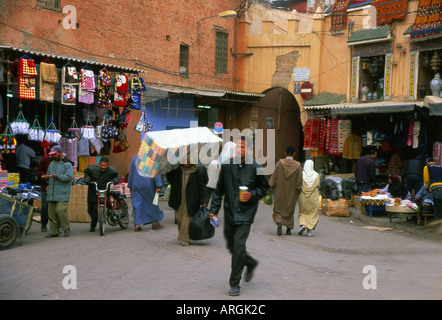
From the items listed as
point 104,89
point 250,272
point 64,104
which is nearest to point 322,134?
point 104,89

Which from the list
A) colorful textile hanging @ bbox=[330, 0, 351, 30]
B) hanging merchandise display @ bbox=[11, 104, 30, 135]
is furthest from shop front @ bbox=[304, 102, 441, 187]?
hanging merchandise display @ bbox=[11, 104, 30, 135]

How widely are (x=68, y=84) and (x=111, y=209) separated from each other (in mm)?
4460

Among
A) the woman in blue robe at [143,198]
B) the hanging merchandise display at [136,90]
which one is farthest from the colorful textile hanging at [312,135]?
the woman in blue robe at [143,198]

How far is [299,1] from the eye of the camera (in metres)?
30.7

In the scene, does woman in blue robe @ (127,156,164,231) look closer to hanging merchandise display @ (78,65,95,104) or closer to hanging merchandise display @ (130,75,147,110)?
hanging merchandise display @ (78,65,95,104)

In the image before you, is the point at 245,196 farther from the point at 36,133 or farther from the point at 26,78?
the point at 36,133

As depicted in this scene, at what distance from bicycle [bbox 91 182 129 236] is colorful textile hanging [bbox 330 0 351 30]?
494 inches

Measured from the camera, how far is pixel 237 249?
6.28 metres

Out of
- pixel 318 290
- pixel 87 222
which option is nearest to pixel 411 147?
pixel 87 222

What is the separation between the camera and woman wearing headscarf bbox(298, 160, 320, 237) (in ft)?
37.5

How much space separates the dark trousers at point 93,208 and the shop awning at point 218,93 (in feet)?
27.1

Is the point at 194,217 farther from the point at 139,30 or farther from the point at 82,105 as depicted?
the point at 139,30

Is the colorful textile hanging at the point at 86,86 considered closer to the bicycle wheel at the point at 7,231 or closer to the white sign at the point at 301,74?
the bicycle wheel at the point at 7,231
